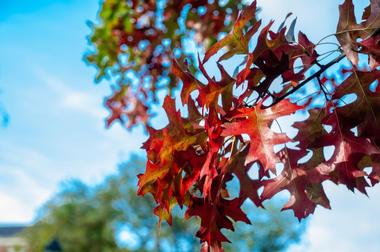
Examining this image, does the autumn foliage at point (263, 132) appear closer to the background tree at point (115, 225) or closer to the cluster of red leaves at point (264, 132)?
the cluster of red leaves at point (264, 132)

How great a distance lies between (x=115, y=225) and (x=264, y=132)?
788 inches

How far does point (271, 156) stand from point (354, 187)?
153mm

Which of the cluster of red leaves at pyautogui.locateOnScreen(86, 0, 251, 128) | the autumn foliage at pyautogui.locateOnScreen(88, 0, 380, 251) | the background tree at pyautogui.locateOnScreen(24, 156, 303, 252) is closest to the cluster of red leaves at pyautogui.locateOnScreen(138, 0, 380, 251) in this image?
the autumn foliage at pyautogui.locateOnScreen(88, 0, 380, 251)

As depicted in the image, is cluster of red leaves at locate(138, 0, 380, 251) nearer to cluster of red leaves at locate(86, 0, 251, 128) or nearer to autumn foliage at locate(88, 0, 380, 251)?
autumn foliage at locate(88, 0, 380, 251)

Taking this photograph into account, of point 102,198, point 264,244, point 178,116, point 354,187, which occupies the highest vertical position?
point 102,198

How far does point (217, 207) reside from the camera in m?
0.80

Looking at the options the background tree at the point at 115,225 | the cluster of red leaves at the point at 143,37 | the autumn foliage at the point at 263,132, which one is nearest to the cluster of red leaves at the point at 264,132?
the autumn foliage at the point at 263,132

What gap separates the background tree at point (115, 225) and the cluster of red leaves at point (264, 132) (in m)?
18.8

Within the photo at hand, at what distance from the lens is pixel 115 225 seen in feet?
65.7

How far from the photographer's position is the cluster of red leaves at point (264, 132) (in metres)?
0.71

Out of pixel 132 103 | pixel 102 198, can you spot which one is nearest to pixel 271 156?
pixel 132 103

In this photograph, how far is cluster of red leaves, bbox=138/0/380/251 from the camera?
0.71 m

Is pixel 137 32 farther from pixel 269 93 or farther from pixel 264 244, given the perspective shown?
pixel 264 244

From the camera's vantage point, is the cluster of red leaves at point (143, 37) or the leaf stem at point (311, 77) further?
the cluster of red leaves at point (143, 37)
